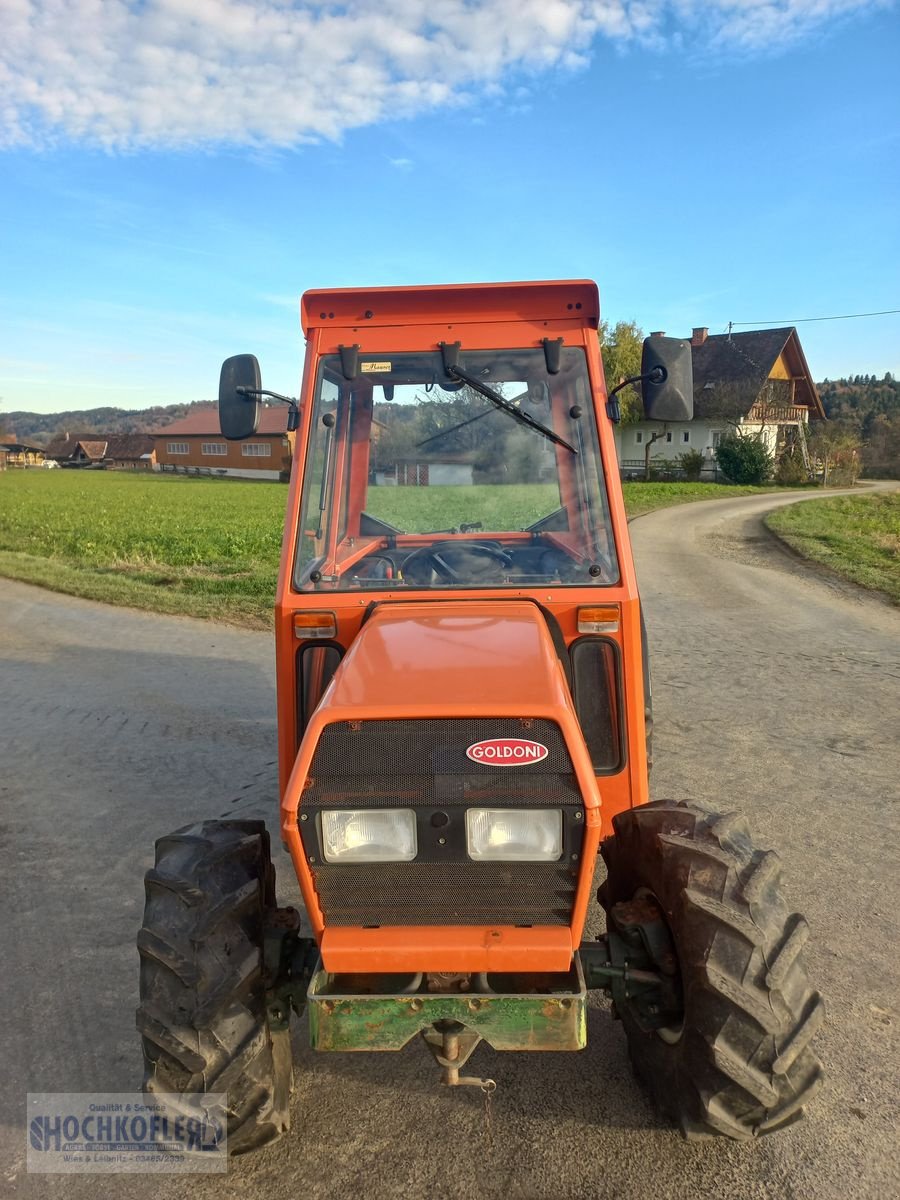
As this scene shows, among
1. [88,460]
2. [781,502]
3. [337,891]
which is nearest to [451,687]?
[337,891]

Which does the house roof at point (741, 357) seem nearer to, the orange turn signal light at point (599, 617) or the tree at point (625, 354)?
the tree at point (625, 354)

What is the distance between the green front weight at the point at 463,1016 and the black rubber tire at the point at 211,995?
10.2 inches

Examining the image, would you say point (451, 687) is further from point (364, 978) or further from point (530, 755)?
point (364, 978)

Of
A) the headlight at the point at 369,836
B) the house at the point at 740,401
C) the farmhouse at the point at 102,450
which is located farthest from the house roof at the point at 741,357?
the farmhouse at the point at 102,450

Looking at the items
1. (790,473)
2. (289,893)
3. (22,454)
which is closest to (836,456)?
(790,473)

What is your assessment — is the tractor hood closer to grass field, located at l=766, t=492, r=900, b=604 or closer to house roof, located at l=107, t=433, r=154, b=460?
grass field, located at l=766, t=492, r=900, b=604

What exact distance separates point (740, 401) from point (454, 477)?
46.1 metres

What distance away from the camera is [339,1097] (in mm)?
2984

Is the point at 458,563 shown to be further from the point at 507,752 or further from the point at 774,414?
the point at 774,414

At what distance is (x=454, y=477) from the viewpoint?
13.3 feet

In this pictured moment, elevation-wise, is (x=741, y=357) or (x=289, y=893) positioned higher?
(x=741, y=357)

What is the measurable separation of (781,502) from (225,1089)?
31.6 metres

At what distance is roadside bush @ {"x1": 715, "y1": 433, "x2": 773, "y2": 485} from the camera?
4297 centimetres

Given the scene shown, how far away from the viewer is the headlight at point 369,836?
244 cm
